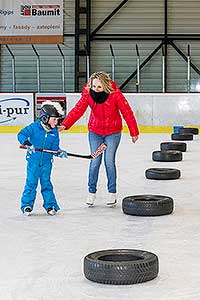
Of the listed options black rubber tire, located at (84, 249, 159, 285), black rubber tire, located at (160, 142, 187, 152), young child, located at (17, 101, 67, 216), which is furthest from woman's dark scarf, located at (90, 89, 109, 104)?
black rubber tire, located at (160, 142, 187, 152)

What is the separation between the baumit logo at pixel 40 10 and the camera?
22.7 meters

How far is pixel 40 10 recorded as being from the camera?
2273cm

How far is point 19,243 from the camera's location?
5.14 meters

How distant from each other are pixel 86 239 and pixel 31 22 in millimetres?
18089

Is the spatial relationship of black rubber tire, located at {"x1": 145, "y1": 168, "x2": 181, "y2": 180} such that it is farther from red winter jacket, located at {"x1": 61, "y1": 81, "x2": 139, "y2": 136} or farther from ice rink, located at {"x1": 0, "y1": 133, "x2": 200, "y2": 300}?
red winter jacket, located at {"x1": 61, "y1": 81, "x2": 139, "y2": 136}

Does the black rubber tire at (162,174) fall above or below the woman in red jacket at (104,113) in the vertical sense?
below

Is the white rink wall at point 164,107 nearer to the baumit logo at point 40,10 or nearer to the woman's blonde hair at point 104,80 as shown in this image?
the baumit logo at point 40,10

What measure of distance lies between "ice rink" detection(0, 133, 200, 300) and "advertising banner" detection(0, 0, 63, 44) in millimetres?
13587

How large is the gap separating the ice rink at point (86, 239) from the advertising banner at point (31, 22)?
44.6 ft

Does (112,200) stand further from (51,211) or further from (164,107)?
(164,107)

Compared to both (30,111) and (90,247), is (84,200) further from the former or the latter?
(30,111)

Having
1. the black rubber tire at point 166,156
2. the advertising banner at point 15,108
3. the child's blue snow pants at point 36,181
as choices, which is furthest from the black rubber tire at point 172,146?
the child's blue snow pants at point 36,181

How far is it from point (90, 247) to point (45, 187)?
1.24 metres

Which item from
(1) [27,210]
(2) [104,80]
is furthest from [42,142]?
(2) [104,80]
